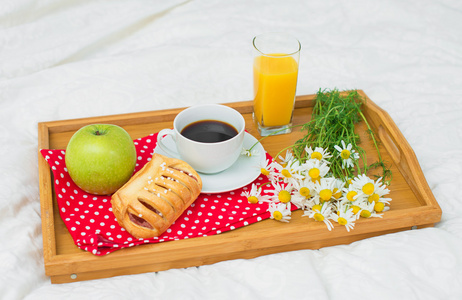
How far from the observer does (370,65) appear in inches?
64.4

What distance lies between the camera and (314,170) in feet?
3.16

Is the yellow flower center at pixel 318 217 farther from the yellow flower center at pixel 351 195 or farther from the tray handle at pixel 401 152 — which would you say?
the tray handle at pixel 401 152

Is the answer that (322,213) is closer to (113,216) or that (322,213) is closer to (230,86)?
(113,216)

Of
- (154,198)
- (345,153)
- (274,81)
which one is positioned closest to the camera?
→ (154,198)

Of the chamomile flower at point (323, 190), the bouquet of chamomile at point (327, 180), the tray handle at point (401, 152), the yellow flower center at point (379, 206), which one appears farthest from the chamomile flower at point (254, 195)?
the tray handle at point (401, 152)

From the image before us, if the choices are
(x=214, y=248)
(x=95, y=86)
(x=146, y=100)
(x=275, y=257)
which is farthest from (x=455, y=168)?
(x=95, y=86)

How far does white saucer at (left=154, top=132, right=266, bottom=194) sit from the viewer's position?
3.33 feet

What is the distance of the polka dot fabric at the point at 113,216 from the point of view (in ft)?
2.96

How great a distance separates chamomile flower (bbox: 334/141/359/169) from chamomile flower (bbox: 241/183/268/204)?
0.18 meters

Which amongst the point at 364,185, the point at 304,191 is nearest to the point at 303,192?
the point at 304,191

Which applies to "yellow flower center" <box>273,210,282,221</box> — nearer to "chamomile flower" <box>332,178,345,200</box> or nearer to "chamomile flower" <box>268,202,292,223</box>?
"chamomile flower" <box>268,202,292,223</box>

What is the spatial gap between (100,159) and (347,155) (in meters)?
0.48

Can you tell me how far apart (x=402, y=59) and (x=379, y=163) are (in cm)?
66

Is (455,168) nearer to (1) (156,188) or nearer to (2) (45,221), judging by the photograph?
(1) (156,188)
